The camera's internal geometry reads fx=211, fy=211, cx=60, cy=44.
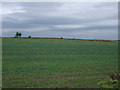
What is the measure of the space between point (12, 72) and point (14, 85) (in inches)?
126

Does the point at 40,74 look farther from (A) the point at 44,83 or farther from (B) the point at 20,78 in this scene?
(A) the point at 44,83

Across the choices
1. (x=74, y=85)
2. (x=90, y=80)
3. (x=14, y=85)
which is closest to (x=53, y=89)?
(x=74, y=85)

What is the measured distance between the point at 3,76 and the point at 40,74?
216 centimetres

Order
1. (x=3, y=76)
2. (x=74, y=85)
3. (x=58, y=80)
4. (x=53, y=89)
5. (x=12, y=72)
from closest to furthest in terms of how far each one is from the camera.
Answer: (x=53, y=89) → (x=74, y=85) → (x=58, y=80) → (x=3, y=76) → (x=12, y=72)

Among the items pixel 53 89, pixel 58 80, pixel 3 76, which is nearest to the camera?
pixel 53 89

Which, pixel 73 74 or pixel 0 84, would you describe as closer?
pixel 0 84

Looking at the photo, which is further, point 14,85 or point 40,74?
point 40,74

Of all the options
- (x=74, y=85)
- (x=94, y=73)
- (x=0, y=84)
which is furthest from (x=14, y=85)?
(x=94, y=73)

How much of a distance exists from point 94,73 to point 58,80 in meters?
3.10

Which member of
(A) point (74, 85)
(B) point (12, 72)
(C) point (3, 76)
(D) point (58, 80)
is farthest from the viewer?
(B) point (12, 72)

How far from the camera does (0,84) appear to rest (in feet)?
34.9

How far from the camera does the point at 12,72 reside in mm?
13320

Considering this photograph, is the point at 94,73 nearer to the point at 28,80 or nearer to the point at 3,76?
the point at 28,80

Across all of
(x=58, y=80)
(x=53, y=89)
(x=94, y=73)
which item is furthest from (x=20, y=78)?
(x=94, y=73)
